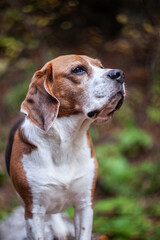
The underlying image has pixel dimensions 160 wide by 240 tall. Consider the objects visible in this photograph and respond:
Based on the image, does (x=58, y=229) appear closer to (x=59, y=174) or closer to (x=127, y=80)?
(x=59, y=174)

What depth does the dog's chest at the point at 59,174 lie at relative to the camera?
314 centimetres

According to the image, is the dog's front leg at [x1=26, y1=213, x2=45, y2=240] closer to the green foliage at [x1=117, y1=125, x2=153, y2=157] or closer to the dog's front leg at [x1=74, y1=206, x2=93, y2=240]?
the dog's front leg at [x1=74, y1=206, x2=93, y2=240]

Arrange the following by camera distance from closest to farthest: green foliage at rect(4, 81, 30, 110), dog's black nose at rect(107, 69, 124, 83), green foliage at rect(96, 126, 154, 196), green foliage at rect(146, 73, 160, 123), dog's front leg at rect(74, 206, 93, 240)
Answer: dog's black nose at rect(107, 69, 124, 83) → dog's front leg at rect(74, 206, 93, 240) → green foliage at rect(146, 73, 160, 123) → green foliage at rect(96, 126, 154, 196) → green foliage at rect(4, 81, 30, 110)

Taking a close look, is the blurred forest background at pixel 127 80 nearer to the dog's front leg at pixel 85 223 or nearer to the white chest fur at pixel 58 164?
the dog's front leg at pixel 85 223

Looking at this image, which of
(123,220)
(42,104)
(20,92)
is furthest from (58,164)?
(20,92)

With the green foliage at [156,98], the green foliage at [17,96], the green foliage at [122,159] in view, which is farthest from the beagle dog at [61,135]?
the green foliage at [17,96]

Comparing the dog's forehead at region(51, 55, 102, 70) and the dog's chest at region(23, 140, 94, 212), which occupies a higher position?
the dog's forehead at region(51, 55, 102, 70)

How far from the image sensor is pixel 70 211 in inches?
246

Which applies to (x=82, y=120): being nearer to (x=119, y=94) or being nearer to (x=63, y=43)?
(x=119, y=94)

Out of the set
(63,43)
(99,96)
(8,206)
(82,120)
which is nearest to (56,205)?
(82,120)

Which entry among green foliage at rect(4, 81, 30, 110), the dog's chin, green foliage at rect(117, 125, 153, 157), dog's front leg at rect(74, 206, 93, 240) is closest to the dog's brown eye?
the dog's chin

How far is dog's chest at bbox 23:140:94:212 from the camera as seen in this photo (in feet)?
10.3

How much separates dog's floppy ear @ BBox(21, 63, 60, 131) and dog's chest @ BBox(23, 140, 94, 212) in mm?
353

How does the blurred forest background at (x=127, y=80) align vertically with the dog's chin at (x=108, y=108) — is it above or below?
below
